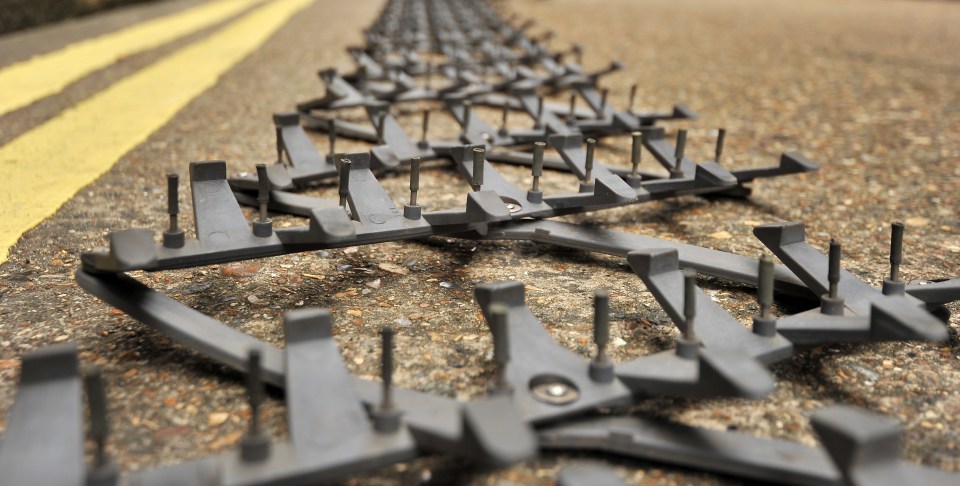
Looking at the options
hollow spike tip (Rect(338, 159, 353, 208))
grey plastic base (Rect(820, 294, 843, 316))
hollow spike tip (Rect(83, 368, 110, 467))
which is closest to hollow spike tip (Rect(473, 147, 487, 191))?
hollow spike tip (Rect(338, 159, 353, 208))

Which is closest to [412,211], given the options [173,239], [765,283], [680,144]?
[173,239]

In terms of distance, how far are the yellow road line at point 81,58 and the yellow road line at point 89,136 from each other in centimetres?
26

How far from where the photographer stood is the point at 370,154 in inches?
73.9

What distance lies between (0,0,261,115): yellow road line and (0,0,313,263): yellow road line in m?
0.26

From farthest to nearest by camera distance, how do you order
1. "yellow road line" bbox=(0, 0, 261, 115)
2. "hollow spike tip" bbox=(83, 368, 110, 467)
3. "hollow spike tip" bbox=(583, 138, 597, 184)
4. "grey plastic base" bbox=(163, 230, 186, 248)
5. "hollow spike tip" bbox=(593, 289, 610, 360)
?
1. "yellow road line" bbox=(0, 0, 261, 115)
2. "hollow spike tip" bbox=(583, 138, 597, 184)
3. "grey plastic base" bbox=(163, 230, 186, 248)
4. "hollow spike tip" bbox=(593, 289, 610, 360)
5. "hollow spike tip" bbox=(83, 368, 110, 467)

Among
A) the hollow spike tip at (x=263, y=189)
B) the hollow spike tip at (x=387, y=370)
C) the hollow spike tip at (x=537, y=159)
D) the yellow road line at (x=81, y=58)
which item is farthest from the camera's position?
the yellow road line at (x=81, y=58)

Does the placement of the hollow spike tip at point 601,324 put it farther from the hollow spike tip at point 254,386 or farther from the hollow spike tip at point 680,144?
the hollow spike tip at point 680,144

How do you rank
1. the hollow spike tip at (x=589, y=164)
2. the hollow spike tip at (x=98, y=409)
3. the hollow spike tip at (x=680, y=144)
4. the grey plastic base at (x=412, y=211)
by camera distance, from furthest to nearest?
the hollow spike tip at (x=680, y=144), the hollow spike tip at (x=589, y=164), the grey plastic base at (x=412, y=211), the hollow spike tip at (x=98, y=409)

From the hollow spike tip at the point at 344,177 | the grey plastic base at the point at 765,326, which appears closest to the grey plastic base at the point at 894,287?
the grey plastic base at the point at 765,326

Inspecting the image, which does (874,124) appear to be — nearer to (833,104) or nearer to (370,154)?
(833,104)

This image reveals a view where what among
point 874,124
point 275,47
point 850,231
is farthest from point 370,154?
point 275,47

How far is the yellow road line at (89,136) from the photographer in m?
2.20

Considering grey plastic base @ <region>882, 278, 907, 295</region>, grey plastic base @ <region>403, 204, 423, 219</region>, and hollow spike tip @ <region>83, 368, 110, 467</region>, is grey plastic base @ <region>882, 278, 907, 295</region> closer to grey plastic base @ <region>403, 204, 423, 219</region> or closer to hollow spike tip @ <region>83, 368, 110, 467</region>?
grey plastic base @ <region>403, 204, 423, 219</region>

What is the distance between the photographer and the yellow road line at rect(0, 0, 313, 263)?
7.22ft
